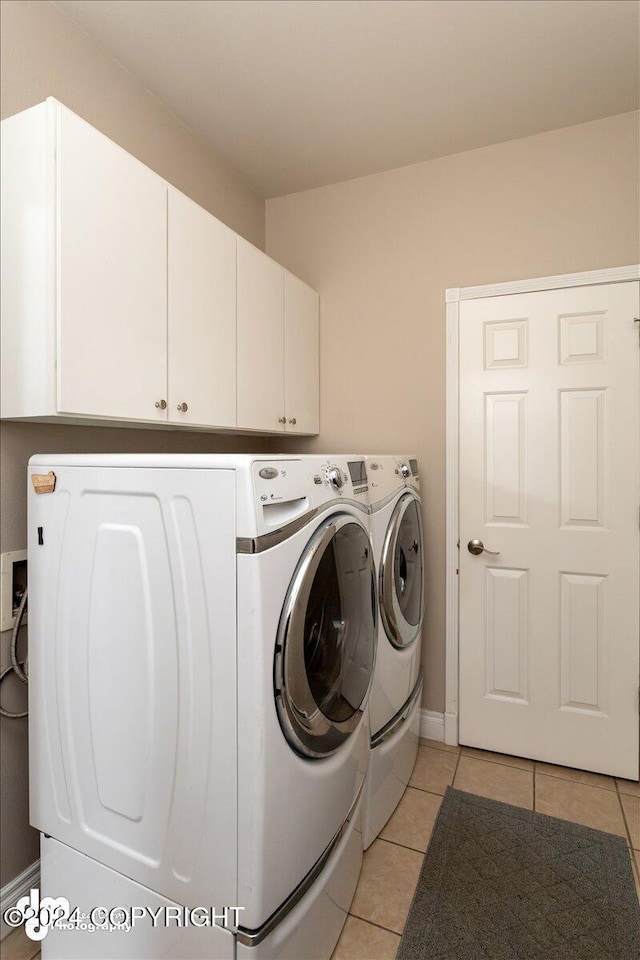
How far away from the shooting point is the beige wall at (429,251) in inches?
86.4

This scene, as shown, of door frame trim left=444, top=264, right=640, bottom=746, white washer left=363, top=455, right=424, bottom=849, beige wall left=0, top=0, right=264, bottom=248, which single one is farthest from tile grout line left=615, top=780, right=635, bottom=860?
beige wall left=0, top=0, right=264, bottom=248

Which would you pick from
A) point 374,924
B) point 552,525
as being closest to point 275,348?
point 552,525

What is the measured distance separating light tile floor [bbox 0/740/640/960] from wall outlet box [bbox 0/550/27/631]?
3.02 ft

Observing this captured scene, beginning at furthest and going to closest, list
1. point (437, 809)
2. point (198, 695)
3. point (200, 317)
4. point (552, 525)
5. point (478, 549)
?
point (478, 549)
point (552, 525)
point (437, 809)
point (200, 317)
point (198, 695)

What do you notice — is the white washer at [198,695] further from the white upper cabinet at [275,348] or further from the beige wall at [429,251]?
the beige wall at [429,251]

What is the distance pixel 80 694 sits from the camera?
1341 millimetres

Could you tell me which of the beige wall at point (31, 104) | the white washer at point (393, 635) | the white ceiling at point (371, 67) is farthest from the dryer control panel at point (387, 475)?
the white ceiling at point (371, 67)

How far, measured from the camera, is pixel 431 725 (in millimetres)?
2486

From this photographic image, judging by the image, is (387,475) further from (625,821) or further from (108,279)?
(625,821)

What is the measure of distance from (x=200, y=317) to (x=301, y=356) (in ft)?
2.72

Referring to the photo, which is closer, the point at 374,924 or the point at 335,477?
the point at 335,477

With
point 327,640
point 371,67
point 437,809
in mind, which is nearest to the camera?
point 327,640

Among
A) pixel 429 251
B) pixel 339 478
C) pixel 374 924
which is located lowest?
pixel 374 924

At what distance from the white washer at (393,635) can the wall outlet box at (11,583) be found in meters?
1.09
